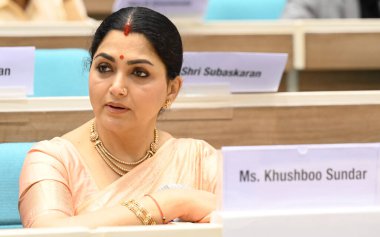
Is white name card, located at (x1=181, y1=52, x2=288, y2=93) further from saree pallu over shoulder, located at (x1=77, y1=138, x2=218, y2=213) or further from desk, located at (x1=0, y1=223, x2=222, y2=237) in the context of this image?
desk, located at (x1=0, y1=223, x2=222, y2=237)

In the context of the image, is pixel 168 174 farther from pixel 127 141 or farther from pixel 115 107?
pixel 115 107

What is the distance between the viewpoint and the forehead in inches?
70.2

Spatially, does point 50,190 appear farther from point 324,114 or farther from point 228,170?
point 324,114

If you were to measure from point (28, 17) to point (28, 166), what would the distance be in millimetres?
1667

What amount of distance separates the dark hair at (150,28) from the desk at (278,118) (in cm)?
37

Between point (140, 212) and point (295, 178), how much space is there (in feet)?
1.40

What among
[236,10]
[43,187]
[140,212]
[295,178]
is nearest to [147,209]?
[140,212]

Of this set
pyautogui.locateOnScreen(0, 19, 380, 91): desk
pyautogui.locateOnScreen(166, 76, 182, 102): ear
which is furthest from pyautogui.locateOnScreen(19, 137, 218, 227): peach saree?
pyautogui.locateOnScreen(0, 19, 380, 91): desk

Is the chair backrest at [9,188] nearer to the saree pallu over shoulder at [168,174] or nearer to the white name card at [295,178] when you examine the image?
the saree pallu over shoulder at [168,174]

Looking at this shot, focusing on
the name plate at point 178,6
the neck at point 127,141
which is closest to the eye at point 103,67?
the neck at point 127,141

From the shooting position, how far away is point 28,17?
3334 mm

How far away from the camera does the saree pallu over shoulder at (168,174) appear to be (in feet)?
5.92

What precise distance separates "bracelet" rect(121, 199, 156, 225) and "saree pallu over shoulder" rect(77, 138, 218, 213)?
16 cm

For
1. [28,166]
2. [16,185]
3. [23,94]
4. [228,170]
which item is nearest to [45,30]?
[23,94]
